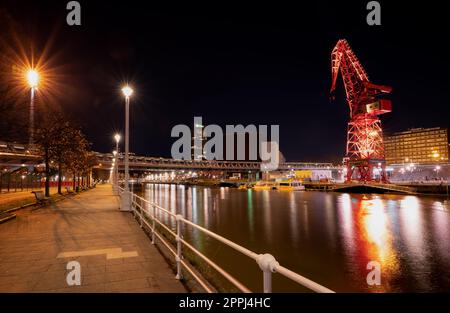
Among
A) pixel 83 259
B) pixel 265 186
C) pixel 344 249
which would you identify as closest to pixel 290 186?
pixel 265 186

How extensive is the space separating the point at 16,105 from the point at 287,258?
48.7 feet

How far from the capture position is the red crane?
72.4m

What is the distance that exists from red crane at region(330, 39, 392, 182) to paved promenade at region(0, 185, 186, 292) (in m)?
72.2

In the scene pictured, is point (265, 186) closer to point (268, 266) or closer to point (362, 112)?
point (362, 112)

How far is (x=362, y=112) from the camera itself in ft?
246

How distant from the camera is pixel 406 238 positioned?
794 inches

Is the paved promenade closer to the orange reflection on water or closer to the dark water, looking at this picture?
the dark water

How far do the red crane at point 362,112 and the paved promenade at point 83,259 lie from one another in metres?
72.2

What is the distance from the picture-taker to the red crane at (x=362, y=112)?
72438 mm

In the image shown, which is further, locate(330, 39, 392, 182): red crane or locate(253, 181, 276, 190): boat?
locate(253, 181, 276, 190): boat

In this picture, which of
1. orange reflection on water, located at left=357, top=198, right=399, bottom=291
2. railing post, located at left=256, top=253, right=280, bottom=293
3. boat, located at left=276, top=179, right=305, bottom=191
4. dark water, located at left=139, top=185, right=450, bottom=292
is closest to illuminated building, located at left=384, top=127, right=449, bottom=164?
boat, located at left=276, top=179, right=305, bottom=191

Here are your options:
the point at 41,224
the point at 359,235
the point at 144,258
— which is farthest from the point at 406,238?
the point at 41,224

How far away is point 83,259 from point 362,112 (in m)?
77.8

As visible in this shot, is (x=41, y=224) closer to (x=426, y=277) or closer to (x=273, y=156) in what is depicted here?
(x=426, y=277)
